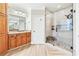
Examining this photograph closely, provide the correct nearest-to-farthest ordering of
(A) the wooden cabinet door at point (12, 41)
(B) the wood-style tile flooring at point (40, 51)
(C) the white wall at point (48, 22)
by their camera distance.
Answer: (B) the wood-style tile flooring at point (40, 51)
(A) the wooden cabinet door at point (12, 41)
(C) the white wall at point (48, 22)

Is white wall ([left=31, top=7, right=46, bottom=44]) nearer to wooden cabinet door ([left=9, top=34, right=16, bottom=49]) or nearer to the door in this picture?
the door

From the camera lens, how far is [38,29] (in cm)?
291

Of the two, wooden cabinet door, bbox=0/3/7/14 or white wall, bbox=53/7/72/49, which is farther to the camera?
white wall, bbox=53/7/72/49

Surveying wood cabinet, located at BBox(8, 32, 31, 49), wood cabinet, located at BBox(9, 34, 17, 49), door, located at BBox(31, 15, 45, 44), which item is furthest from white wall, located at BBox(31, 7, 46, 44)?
wood cabinet, located at BBox(9, 34, 17, 49)

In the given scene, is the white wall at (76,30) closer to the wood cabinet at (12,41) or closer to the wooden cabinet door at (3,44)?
the wood cabinet at (12,41)

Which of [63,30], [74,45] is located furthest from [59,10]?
[74,45]

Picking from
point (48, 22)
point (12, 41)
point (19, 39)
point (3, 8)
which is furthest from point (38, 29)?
point (3, 8)

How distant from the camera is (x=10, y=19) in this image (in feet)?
9.17

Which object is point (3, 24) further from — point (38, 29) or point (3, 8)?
point (38, 29)

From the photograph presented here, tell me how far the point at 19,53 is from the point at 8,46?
0.29 m

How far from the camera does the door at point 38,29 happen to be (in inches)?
113

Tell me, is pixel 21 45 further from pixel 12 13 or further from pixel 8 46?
pixel 12 13

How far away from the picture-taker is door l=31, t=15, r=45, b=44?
113 inches

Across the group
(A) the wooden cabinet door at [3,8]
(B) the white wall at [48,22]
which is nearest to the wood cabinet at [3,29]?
(A) the wooden cabinet door at [3,8]
